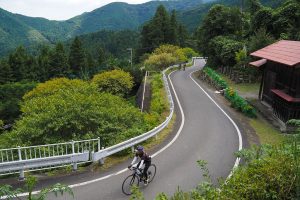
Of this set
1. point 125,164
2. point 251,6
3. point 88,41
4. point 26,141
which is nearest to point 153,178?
point 125,164

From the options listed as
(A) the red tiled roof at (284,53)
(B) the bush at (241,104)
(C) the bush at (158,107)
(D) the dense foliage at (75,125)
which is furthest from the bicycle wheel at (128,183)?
(B) the bush at (241,104)

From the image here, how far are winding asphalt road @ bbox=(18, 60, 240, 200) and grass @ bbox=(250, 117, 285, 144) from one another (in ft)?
4.35

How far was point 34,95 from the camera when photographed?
93.2ft

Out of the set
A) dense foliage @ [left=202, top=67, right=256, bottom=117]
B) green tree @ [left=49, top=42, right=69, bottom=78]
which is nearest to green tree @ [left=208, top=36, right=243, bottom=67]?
dense foliage @ [left=202, top=67, right=256, bottom=117]

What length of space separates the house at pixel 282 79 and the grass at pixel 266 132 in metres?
1.00

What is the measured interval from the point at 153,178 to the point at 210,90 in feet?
66.9

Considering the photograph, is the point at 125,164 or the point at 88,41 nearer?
the point at 125,164

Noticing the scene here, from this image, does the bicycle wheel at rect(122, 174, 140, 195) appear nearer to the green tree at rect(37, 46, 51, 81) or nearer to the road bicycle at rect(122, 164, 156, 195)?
the road bicycle at rect(122, 164, 156, 195)

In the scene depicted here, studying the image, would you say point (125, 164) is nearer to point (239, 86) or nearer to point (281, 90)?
point (281, 90)

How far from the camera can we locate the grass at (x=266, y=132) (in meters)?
15.9

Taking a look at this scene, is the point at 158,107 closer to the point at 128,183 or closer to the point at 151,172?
the point at 151,172

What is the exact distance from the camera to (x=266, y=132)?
57.1 ft

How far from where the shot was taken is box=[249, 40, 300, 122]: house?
17656 millimetres

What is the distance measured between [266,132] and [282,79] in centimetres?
463
